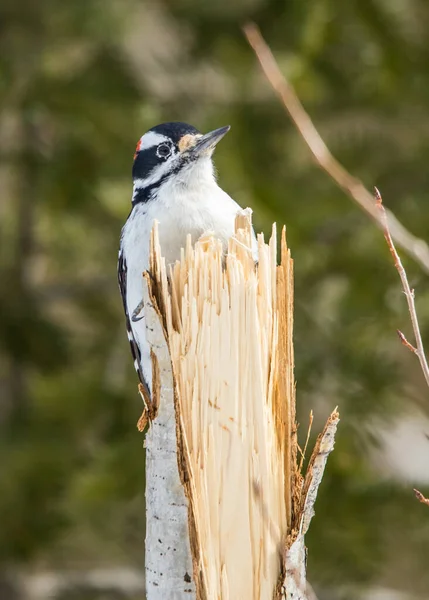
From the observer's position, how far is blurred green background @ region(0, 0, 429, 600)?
6125 millimetres

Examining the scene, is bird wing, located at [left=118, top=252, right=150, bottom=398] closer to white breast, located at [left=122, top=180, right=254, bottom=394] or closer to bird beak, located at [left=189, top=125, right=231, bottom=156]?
white breast, located at [left=122, top=180, right=254, bottom=394]

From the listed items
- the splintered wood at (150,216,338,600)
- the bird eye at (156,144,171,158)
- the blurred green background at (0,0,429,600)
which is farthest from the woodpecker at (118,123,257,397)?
the blurred green background at (0,0,429,600)

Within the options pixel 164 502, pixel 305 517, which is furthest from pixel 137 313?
pixel 305 517

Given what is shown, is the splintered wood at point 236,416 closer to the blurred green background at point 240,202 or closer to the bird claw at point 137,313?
the bird claw at point 137,313

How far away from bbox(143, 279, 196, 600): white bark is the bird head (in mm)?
1524

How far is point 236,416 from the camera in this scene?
2.47m

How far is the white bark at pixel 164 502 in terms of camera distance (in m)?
2.50

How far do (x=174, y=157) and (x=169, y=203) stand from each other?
0.33m

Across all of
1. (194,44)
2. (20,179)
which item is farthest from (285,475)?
(20,179)

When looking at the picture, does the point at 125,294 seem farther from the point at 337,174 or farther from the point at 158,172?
the point at 337,174

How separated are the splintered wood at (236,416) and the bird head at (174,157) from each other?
1474 mm

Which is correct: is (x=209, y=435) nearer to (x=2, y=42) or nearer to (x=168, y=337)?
(x=168, y=337)

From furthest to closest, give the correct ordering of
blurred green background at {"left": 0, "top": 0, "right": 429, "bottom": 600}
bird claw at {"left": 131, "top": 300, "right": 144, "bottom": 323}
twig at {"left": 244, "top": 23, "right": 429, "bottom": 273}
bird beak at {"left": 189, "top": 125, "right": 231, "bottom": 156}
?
blurred green background at {"left": 0, "top": 0, "right": 429, "bottom": 600} < bird beak at {"left": 189, "top": 125, "right": 231, "bottom": 156} < bird claw at {"left": 131, "top": 300, "right": 144, "bottom": 323} < twig at {"left": 244, "top": 23, "right": 429, "bottom": 273}

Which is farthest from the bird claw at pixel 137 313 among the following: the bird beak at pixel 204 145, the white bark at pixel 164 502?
the white bark at pixel 164 502
